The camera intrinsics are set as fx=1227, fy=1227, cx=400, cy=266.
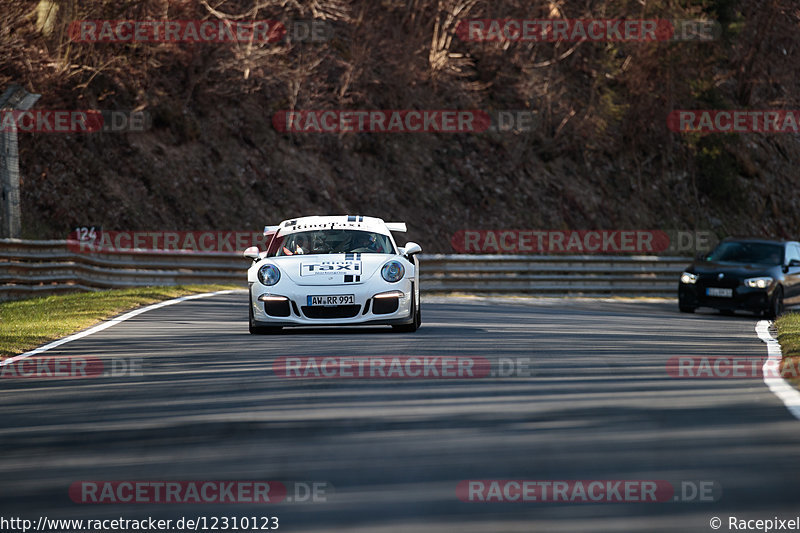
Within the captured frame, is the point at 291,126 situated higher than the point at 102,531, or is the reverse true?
the point at 291,126

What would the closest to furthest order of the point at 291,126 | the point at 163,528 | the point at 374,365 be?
the point at 163,528
the point at 374,365
the point at 291,126

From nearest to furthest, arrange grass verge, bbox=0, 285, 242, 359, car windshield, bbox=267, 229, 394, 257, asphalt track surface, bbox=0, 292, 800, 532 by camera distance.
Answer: asphalt track surface, bbox=0, 292, 800, 532, grass verge, bbox=0, 285, 242, 359, car windshield, bbox=267, 229, 394, 257

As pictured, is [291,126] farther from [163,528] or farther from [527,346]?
[163,528]

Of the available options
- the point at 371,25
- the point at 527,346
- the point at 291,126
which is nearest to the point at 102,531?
the point at 527,346

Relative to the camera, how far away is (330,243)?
15781mm

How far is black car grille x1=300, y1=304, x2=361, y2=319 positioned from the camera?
46.8ft

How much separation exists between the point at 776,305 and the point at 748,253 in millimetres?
1844

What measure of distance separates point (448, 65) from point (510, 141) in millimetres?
3599

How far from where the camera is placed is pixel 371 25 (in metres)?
43.7

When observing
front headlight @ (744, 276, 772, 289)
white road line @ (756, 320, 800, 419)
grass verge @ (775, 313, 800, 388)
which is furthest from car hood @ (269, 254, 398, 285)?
front headlight @ (744, 276, 772, 289)

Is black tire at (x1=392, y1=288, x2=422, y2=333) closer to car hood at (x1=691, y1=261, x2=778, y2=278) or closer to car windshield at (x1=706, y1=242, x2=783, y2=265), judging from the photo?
car hood at (x1=691, y1=261, x2=778, y2=278)

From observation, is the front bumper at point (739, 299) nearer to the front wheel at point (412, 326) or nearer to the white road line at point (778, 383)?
the white road line at point (778, 383)

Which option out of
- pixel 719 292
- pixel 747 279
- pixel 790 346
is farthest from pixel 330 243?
pixel 747 279

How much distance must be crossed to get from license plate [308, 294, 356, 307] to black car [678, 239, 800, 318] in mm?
11698
